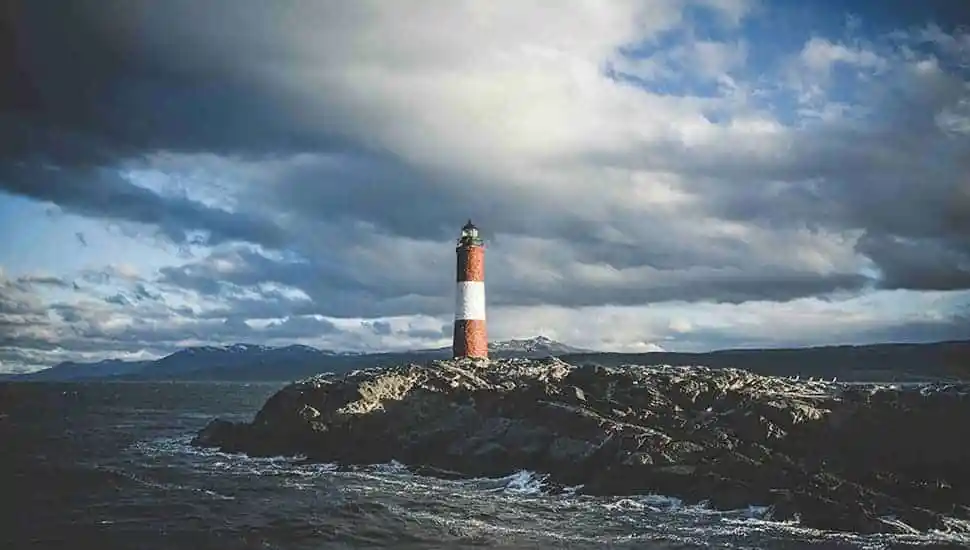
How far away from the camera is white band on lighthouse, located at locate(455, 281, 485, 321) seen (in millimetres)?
47281

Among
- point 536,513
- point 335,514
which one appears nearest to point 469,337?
point 335,514

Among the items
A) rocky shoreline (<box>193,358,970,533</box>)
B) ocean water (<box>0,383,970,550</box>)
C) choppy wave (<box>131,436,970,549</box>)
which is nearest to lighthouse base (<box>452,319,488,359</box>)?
rocky shoreline (<box>193,358,970,533</box>)

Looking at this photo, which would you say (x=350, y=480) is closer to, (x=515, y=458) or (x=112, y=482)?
(x=515, y=458)

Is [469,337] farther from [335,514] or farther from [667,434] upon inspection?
[335,514]

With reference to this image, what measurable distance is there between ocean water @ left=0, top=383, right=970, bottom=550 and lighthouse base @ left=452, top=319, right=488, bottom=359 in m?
13.9

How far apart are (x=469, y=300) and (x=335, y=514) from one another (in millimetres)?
22936

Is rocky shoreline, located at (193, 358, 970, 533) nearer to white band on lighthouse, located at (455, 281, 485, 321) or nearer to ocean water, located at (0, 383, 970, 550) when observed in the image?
ocean water, located at (0, 383, 970, 550)

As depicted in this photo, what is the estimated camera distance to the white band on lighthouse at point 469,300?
4728 centimetres

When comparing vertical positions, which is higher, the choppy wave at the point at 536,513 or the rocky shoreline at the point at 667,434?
the rocky shoreline at the point at 667,434

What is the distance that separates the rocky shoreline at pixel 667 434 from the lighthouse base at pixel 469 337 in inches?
235

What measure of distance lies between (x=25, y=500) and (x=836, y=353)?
9786 cm

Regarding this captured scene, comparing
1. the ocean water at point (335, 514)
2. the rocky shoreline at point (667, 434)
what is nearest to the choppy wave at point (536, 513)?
the ocean water at point (335, 514)

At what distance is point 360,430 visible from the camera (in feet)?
120

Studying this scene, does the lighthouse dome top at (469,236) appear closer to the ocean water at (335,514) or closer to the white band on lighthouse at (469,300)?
the white band on lighthouse at (469,300)
